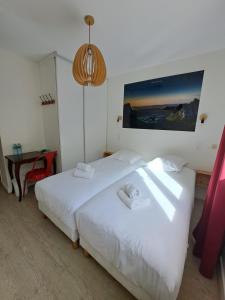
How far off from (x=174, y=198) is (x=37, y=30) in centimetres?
283

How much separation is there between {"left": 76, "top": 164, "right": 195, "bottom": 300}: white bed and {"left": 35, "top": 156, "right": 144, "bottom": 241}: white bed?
0.38ft

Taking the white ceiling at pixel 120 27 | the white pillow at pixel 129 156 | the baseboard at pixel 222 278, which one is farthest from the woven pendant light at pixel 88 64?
the baseboard at pixel 222 278

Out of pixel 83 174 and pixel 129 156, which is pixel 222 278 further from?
pixel 129 156

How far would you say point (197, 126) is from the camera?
2.32m

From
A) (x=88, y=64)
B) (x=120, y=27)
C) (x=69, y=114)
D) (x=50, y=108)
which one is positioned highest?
(x=120, y=27)

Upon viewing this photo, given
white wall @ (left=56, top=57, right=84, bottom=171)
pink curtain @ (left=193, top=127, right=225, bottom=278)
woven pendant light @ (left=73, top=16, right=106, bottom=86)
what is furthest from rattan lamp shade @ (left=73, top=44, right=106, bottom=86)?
pink curtain @ (left=193, top=127, right=225, bottom=278)

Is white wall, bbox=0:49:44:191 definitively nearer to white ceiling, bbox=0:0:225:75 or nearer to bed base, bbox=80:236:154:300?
white ceiling, bbox=0:0:225:75

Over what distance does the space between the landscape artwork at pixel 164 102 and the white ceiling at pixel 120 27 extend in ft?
1.41

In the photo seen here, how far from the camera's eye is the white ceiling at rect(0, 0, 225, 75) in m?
1.37

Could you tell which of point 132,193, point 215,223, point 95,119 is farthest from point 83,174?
point 95,119

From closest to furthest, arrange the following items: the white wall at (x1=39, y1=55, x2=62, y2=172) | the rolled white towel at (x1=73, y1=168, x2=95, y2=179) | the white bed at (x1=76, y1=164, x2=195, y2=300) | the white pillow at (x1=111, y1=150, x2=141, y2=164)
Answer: the white bed at (x1=76, y1=164, x2=195, y2=300)
the rolled white towel at (x1=73, y1=168, x2=95, y2=179)
the white wall at (x1=39, y1=55, x2=62, y2=172)
the white pillow at (x1=111, y1=150, x2=141, y2=164)

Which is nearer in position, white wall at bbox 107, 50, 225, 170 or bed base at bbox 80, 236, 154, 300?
bed base at bbox 80, 236, 154, 300

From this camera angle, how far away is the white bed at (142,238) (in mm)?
822

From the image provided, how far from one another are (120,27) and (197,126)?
195cm
